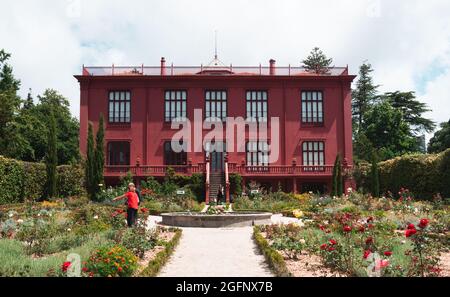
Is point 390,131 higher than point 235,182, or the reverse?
point 390,131

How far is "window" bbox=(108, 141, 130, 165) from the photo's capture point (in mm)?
32750

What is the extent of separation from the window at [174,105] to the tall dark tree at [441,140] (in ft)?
76.1

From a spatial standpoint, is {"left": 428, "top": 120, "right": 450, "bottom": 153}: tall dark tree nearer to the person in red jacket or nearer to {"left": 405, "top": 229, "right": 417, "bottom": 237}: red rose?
the person in red jacket

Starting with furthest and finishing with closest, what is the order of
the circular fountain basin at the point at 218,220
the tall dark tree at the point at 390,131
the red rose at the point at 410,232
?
the tall dark tree at the point at 390,131
the circular fountain basin at the point at 218,220
the red rose at the point at 410,232

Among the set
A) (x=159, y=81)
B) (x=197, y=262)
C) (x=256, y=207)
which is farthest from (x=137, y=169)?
(x=197, y=262)

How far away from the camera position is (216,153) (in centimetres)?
3253

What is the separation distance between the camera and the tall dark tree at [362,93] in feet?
174

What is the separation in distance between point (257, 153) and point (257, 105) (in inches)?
140

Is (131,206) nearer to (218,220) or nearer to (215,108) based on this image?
(218,220)

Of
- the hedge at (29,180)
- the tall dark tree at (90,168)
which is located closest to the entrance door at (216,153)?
the tall dark tree at (90,168)

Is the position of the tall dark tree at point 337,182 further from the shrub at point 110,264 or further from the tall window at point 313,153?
the shrub at point 110,264

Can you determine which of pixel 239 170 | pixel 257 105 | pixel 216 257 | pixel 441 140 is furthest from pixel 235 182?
pixel 441 140
